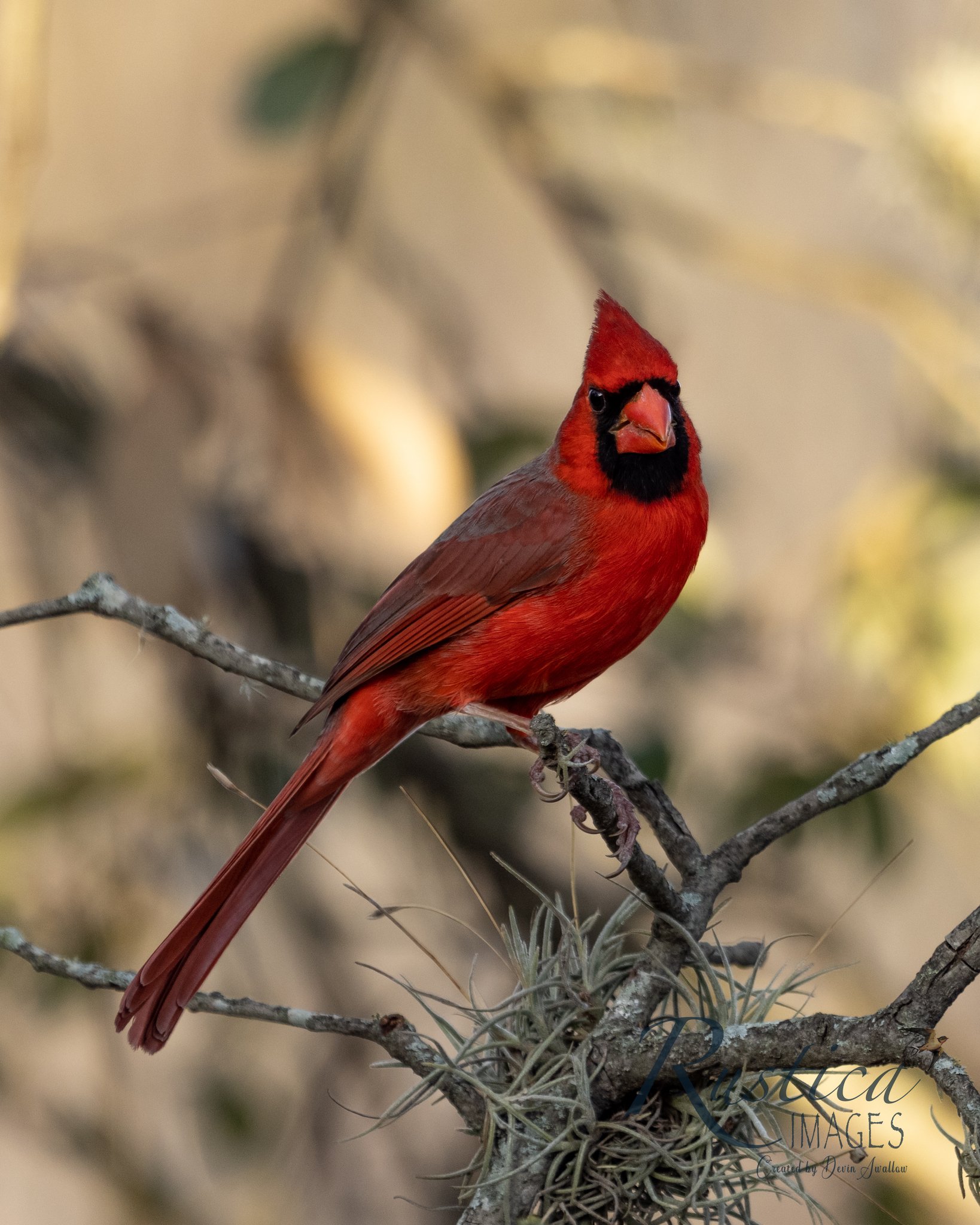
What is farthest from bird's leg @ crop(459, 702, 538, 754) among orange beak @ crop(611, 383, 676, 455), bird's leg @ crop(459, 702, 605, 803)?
orange beak @ crop(611, 383, 676, 455)

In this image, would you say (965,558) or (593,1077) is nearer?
(593,1077)

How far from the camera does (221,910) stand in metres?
2.08

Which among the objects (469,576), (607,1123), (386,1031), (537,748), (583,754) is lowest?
(607,1123)

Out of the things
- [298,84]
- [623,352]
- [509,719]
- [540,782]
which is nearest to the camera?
[540,782]

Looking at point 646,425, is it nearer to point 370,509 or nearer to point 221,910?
A: point 221,910

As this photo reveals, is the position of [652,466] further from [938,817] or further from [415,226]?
[415,226]

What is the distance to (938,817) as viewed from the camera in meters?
3.93

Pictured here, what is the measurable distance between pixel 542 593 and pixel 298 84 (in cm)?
168

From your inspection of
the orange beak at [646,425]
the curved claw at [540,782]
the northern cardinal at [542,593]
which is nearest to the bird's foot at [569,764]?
the curved claw at [540,782]

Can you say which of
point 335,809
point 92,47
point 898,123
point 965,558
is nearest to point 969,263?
point 898,123

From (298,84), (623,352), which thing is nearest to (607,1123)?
(623,352)

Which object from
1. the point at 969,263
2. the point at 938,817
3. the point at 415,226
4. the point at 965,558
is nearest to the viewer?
the point at 965,558

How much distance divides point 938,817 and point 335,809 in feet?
5.65

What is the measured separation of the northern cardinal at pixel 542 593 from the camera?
7.39 feet
